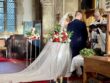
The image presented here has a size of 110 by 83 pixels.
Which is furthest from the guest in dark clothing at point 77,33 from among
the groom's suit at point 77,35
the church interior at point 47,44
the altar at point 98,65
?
the altar at point 98,65

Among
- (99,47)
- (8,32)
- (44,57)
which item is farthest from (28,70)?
(8,32)

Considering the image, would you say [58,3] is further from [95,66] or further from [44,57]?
[95,66]

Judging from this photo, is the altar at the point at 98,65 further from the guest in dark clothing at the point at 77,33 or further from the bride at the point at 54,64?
the guest in dark clothing at the point at 77,33

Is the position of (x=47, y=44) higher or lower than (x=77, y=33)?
lower

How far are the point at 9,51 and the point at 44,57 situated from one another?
16.2 feet

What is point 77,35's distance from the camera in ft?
28.1

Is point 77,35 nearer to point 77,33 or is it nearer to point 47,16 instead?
point 77,33

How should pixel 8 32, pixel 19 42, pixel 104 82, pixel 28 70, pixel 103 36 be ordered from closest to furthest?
pixel 104 82
pixel 103 36
pixel 28 70
pixel 19 42
pixel 8 32

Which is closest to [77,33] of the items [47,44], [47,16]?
[47,44]

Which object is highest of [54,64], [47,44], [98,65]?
[47,44]

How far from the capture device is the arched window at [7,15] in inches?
572

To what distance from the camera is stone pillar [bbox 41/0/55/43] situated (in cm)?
1239

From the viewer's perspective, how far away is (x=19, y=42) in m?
12.9

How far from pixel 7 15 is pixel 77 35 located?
6766mm
